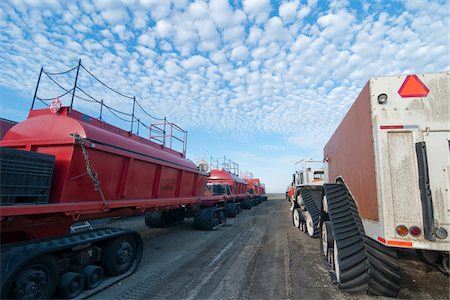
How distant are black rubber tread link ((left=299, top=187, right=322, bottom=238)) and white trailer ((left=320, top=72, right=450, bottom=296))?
451 cm

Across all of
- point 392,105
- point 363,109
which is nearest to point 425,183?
point 392,105

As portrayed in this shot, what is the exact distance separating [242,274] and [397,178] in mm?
3269

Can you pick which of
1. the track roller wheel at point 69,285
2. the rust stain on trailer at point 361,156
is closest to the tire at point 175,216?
the track roller wheel at point 69,285

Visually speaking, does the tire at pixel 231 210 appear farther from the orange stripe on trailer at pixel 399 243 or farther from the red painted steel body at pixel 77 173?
the orange stripe on trailer at pixel 399 243

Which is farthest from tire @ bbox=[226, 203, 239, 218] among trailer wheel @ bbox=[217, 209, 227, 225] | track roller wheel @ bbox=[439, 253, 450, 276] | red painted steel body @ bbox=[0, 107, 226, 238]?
track roller wheel @ bbox=[439, 253, 450, 276]

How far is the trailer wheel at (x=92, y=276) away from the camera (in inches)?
165

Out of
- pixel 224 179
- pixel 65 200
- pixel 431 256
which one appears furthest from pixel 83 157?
pixel 224 179

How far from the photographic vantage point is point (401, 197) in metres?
3.21

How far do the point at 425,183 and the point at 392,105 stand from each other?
1.06 metres

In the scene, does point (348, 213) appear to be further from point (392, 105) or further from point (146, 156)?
point (146, 156)

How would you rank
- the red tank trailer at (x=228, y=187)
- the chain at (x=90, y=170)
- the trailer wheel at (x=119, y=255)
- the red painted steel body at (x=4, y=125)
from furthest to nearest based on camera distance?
the red tank trailer at (x=228, y=187) < the red painted steel body at (x=4, y=125) < the trailer wheel at (x=119, y=255) < the chain at (x=90, y=170)

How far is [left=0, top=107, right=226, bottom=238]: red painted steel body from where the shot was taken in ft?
12.8

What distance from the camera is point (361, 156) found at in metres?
4.06

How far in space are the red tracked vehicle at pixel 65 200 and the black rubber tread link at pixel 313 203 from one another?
207 inches
